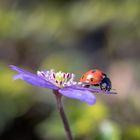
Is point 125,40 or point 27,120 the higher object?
point 125,40

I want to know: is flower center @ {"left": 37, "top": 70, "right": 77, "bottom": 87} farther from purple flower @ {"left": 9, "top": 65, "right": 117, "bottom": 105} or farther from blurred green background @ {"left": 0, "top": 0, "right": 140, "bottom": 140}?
blurred green background @ {"left": 0, "top": 0, "right": 140, "bottom": 140}

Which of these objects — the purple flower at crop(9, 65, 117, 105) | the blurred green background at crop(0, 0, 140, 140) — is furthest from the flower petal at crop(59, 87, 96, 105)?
the blurred green background at crop(0, 0, 140, 140)

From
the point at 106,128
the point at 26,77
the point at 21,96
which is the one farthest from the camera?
the point at 21,96

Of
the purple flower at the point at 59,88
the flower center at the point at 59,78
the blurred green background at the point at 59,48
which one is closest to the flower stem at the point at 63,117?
the purple flower at the point at 59,88

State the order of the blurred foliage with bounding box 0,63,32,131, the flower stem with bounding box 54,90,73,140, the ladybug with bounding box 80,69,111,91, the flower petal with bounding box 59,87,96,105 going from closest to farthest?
the flower petal with bounding box 59,87,96,105 < the flower stem with bounding box 54,90,73,140 < the ladybug with bounding box 80,69,111,91 < the blurred foliage with bounding box 0,63,32,131

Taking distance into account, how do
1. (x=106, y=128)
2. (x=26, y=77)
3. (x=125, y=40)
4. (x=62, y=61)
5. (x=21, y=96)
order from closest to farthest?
(x=26, y=77)
(x=106, y=128)
(x=21, y=96)
(x=62, y=61)
(x=125, y=40)

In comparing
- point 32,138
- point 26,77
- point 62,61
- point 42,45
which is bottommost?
point 26,77

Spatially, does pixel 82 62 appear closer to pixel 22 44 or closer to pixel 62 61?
pixel 62 61

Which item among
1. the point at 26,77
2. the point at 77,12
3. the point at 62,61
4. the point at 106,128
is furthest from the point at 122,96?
the point at 26,77

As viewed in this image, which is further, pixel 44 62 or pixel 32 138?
pixel 44 62
